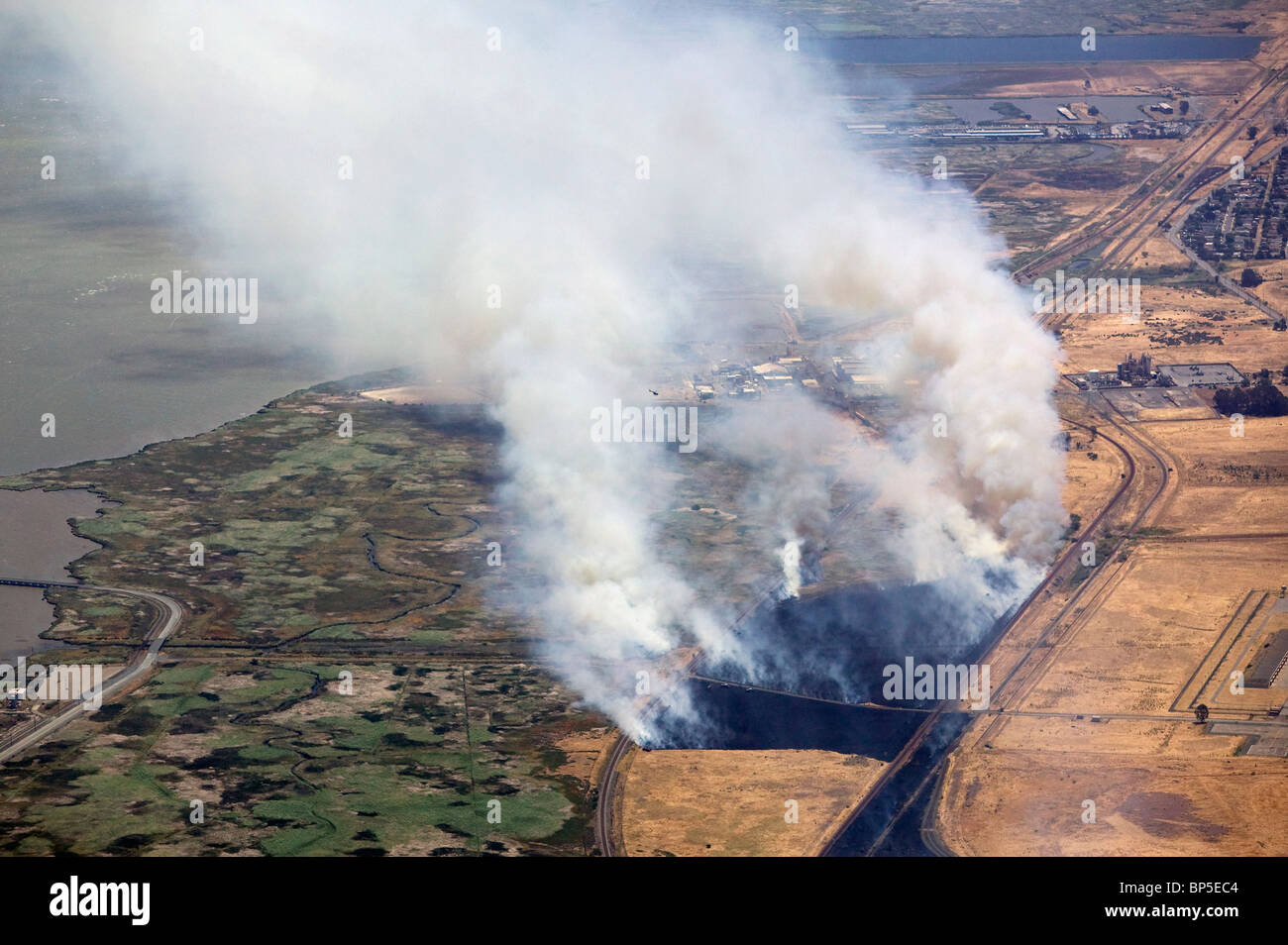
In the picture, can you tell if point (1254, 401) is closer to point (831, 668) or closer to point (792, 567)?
point (792, 567)

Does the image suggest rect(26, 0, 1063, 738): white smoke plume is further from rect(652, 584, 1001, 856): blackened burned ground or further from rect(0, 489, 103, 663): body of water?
rect(0, 489, 103, 663): body of water

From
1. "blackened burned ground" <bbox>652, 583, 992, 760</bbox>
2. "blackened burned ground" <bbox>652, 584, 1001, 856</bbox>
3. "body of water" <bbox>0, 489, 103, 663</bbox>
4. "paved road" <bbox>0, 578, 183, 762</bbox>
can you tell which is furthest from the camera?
"body of water" <bbox>0, 489, 103, 663</bbox>

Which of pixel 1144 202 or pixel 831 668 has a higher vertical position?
pixel 1144 202

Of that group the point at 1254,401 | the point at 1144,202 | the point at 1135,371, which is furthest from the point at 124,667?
the point at 1144,202

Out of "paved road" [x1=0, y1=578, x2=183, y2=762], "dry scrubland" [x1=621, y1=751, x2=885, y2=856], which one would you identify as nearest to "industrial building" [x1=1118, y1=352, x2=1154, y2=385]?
"dry scrubland" [x1=621, y1=751, x2=885, y2=856]

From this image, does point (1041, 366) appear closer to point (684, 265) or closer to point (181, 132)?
point (684, 265)
